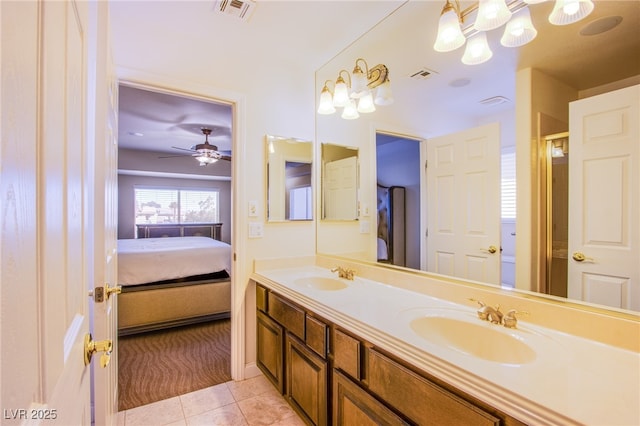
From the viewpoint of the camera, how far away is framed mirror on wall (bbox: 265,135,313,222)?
232 cm

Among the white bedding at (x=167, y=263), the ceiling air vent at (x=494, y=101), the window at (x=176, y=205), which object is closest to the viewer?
the ceiling air vent at (x=494, y=101)

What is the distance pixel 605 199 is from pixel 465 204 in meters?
0.53

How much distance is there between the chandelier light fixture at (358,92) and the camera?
194 cm

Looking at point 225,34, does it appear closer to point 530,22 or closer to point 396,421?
point 530,22

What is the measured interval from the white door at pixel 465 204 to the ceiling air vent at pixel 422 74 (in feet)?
1.23

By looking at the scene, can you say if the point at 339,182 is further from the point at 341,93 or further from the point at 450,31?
the point at 450,31

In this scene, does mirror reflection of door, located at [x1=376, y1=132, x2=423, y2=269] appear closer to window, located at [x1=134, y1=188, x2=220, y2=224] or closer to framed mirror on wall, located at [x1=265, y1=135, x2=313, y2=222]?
framed mirror on wall, located at [x1=265, y1=135, x2=313, y2=222]

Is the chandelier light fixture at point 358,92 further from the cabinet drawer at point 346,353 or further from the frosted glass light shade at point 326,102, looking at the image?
the cabinet drawer at point 346,353

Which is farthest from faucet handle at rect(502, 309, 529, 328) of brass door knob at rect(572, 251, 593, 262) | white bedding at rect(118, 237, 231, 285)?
white bedding at rect(118, 237, 231, 285)

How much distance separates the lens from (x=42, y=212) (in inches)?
18.3

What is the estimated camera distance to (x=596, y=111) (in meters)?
1.04

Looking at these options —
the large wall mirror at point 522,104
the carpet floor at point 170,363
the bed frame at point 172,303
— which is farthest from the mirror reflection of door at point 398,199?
the bed frame at point 172,303

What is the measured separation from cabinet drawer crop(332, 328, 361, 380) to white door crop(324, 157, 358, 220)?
3.64 ft

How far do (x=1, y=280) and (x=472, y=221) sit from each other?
1563 mm
